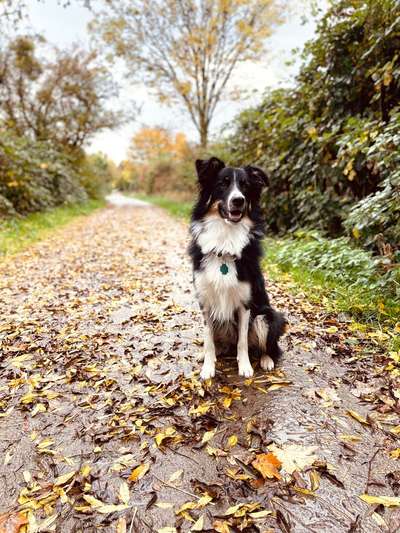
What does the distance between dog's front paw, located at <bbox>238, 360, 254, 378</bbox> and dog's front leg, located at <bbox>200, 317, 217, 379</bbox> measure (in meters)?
0.23

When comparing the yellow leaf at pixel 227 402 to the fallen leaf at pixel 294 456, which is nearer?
the fallen leaf at pixel 294 456

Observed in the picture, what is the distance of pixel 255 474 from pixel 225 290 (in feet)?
4.20

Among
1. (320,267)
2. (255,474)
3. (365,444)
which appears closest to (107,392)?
(255,474)

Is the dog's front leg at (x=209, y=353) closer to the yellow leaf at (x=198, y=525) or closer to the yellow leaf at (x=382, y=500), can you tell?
the yellow leaf at (x=198, y=525)

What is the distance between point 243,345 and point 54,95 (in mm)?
23348

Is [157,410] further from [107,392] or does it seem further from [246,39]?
[246,39]

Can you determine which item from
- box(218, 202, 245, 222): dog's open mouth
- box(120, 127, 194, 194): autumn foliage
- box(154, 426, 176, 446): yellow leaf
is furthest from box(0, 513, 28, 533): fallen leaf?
box(120, 127, 194, 194): autumn foliage

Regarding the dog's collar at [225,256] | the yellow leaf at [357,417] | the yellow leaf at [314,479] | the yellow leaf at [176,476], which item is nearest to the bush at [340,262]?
the yellow leaf at [357,417]

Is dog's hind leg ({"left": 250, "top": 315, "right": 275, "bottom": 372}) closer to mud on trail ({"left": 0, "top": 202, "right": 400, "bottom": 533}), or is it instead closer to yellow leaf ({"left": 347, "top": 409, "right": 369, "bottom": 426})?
mud on trail ({"left": 0, "top": 202, "right": 400, "bottom": 533})

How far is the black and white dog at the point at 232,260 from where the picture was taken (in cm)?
282

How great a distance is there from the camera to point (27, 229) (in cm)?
1037

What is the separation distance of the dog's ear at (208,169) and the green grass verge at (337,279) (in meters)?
2.21

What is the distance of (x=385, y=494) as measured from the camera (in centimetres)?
183

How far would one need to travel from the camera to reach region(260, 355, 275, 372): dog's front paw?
9.93 ft
